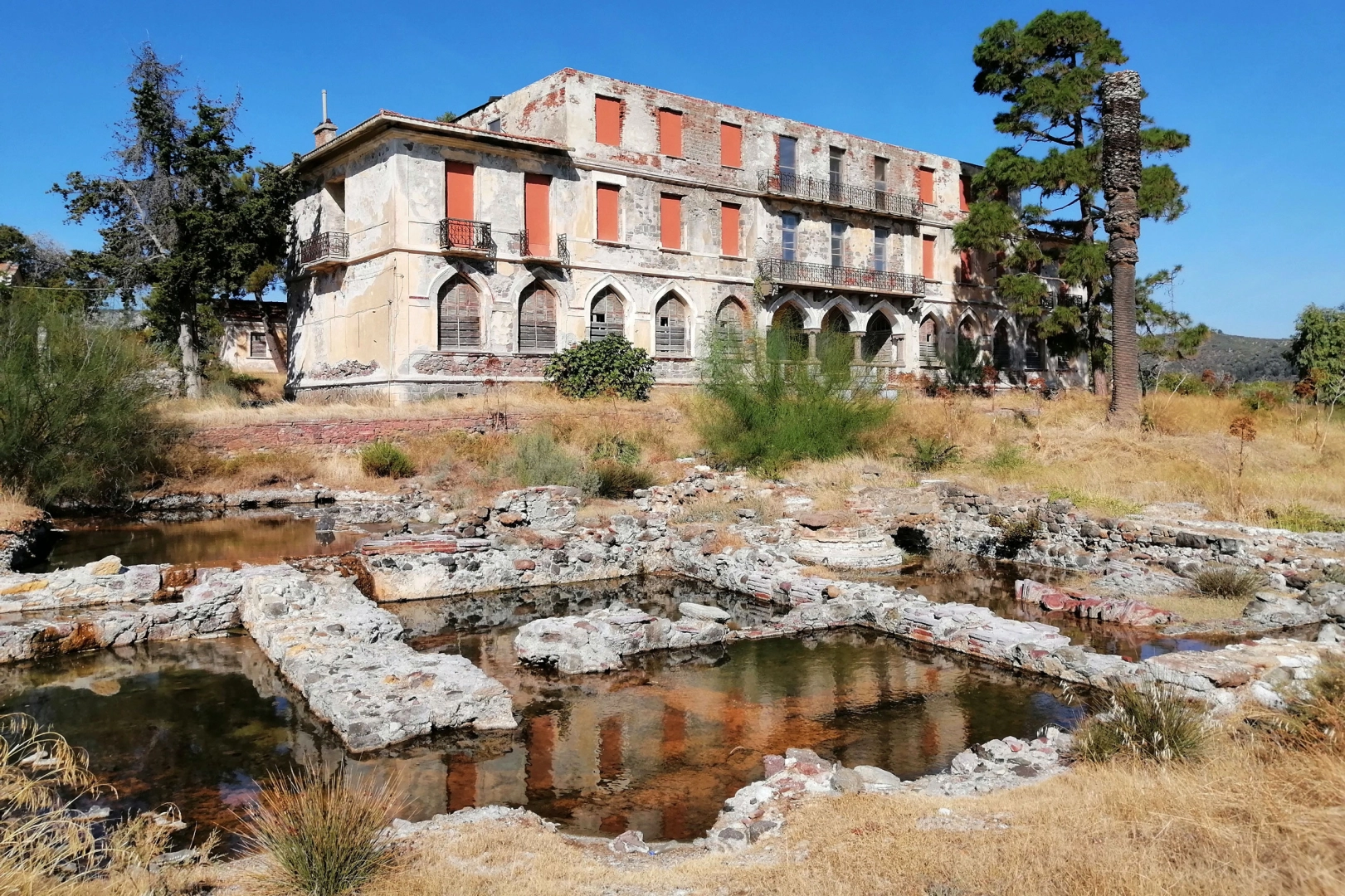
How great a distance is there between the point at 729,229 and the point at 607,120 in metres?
5.74

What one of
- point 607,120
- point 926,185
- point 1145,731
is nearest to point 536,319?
point 607,120

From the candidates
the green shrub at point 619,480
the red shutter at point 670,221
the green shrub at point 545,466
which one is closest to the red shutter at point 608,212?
the red shutter at point 670,221

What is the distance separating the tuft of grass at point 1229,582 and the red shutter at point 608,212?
21.2m

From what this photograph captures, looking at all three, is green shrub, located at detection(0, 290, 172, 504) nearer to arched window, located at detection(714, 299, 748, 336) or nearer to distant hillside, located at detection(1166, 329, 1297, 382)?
arched window, located at detection(714, 299, 748, 336)

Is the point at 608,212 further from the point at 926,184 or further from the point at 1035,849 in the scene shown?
the point at 1035,849

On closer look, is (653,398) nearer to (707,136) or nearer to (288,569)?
(707,136)

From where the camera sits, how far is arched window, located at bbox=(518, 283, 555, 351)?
93.1 feet

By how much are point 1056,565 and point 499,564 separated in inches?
358

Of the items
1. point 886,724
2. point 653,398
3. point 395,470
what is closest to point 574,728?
point 886,724

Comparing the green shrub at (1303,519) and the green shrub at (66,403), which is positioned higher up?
the green shrub at (66,403)

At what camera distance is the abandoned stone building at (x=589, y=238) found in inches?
1046

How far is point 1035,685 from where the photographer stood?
9.21 metres

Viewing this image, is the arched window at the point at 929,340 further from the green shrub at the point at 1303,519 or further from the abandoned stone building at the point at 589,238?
the green shrub at the point at 1303,519

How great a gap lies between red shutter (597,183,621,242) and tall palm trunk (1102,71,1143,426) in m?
14.3
